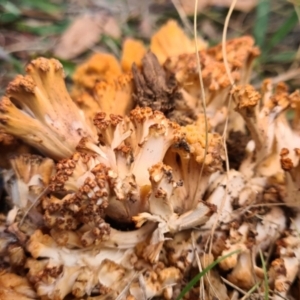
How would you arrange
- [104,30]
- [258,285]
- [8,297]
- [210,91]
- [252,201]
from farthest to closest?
[104,30] → [210,91] → [252,201] → [258,285] → [8,297]

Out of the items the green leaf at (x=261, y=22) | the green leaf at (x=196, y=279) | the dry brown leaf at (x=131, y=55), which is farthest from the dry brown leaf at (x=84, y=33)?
the green leaf at (x=196, y=279)

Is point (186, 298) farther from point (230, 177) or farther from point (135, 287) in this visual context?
point (230, 177)

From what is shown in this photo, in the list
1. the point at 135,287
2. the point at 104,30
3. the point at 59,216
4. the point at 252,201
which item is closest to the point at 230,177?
the point at 252,201

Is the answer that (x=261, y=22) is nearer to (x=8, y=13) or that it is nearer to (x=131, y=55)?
(x=131, y=55)

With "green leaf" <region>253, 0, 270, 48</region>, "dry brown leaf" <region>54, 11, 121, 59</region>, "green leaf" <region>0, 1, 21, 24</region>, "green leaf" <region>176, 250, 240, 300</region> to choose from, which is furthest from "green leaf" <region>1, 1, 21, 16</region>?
"green leaf" <region>176, 250, 240, 300</region>

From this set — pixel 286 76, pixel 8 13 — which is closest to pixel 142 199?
pixel 286 76

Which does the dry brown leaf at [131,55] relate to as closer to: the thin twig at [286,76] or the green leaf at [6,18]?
the thin twig at [286,76]
